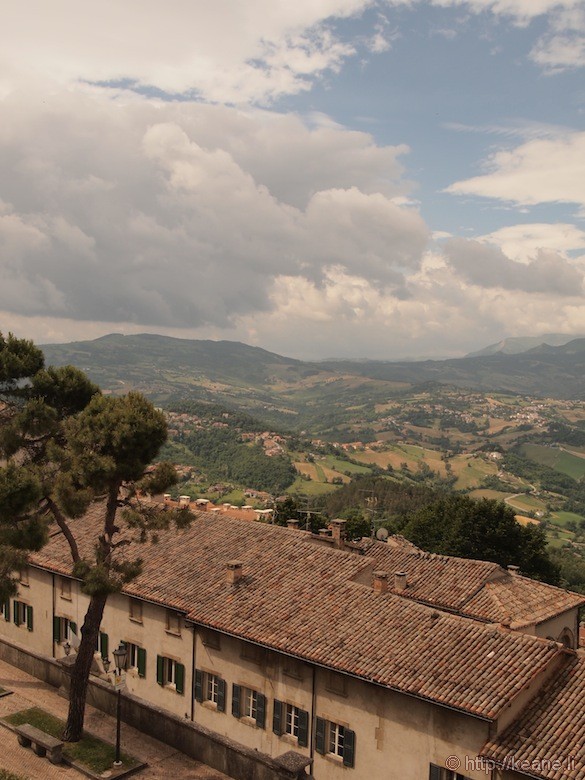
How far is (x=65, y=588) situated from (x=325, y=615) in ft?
43.6

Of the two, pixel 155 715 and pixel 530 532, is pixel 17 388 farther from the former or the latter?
pixel 530 532

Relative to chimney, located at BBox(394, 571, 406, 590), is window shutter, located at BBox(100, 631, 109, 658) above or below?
below

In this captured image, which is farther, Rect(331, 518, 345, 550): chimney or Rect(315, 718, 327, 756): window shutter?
Rect(331, 518, 345, 550): chimney

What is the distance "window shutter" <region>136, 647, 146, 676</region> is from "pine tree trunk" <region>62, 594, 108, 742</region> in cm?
370

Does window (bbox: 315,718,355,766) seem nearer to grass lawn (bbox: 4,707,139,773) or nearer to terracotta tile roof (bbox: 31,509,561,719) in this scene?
terracotta tile roof (bbox: 31,509,561,719)

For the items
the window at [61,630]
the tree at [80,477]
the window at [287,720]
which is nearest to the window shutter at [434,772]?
the window at [287,720]

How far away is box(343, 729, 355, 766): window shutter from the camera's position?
18.9m

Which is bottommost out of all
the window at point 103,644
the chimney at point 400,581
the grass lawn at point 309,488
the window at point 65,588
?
the grass lawn at point 309,488

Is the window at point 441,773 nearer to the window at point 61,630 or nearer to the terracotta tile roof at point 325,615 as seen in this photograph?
the terracotta tile roof at point 325,615

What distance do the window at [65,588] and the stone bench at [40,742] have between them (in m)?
7.34

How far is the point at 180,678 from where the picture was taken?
2395 cm

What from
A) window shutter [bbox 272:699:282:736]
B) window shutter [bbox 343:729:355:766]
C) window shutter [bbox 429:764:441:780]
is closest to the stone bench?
window shutter [bbox 272:699:282:736]

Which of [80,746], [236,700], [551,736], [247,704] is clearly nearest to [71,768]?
[80,746]

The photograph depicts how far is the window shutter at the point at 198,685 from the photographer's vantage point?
23.1 m
